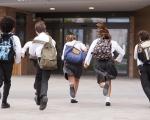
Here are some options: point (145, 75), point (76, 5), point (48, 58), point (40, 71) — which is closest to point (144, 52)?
point (145, 75)

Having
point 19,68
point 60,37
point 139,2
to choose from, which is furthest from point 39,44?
point 60,37

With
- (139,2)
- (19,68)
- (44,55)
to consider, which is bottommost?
(19,68)

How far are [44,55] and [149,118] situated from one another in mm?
2393

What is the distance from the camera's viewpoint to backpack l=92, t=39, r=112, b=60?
11.2m

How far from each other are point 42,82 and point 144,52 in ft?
8.25

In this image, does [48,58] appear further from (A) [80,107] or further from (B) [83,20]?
(B) [83,20]

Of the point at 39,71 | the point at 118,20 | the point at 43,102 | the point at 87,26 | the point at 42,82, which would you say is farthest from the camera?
the point at 87,26

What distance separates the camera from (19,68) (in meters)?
23.1

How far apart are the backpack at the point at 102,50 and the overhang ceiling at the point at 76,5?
850cm

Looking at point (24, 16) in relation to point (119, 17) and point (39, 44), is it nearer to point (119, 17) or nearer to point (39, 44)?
point (119, 17)

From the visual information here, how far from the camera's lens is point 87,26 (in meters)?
24.2

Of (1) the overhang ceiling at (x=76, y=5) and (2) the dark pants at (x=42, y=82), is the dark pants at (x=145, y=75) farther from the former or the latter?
(1) the overhang ceiling at (x=76, y=5)

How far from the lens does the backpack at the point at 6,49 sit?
1016 cm

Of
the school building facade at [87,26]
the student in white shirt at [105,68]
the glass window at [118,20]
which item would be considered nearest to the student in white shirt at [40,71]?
the student in white shirt at [105,68]
